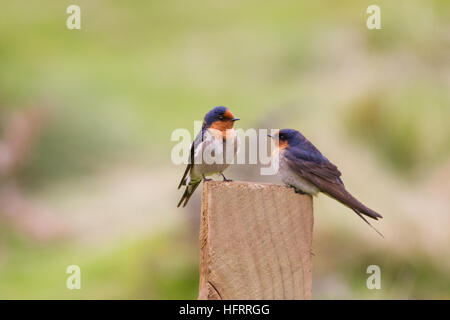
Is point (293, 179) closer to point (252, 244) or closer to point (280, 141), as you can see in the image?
point (280, 141)

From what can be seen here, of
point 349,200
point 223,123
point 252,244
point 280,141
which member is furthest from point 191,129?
point 252,244

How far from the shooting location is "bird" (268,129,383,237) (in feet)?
8.41

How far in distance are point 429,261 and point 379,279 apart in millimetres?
428

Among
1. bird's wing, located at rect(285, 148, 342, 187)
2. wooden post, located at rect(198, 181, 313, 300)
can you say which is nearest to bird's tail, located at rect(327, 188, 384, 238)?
bird's wing, located at rect(285, 148, 342, 187)

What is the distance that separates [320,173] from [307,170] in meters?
0.06

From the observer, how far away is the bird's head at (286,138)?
3.00 metres

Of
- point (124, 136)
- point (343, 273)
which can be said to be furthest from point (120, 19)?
point (343, 273)

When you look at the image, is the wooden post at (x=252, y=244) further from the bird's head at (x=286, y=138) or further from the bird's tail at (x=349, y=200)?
the bird's head at (x=286, y=138)

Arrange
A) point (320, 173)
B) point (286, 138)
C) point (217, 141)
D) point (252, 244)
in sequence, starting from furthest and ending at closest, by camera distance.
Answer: point (217, 141) < point (286, 138) < point (320, 173) < point (252, 244)

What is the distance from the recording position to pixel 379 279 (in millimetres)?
4855

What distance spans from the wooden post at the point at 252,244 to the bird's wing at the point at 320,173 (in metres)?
0.67

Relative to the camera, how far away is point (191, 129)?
701 cm

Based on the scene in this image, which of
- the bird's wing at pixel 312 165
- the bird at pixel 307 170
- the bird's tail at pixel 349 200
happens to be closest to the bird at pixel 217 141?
the bird at pixel 307 170
